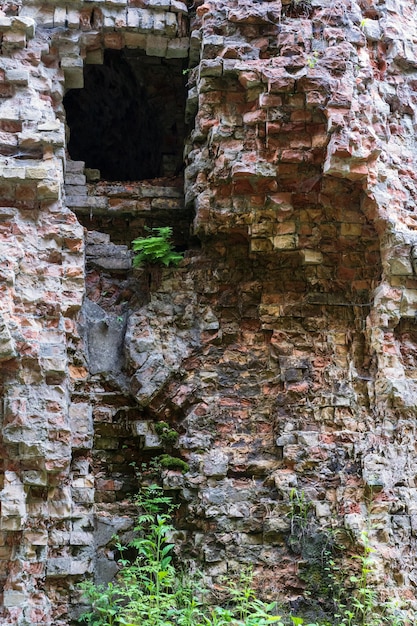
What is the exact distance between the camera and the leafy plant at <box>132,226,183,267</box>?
24.2 ft

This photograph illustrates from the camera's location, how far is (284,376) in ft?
23.1

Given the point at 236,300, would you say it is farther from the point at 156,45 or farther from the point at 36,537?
the point at 36,537

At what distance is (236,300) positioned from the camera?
291 inches

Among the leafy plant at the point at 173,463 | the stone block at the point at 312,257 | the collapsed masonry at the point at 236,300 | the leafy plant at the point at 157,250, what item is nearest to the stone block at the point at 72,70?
the collapsed masonry at the point at 236,300

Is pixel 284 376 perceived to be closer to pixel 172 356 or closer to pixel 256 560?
pixel 172 356

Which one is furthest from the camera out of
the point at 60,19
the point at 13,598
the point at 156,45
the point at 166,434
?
the point at 156,45

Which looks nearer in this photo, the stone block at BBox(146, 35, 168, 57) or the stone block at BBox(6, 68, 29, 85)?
the stone block at BBox(6, 68, 29, 85)

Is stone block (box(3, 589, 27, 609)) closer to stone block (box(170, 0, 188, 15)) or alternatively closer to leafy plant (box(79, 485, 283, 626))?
leafy plant (box(79, 485, 283, 626))

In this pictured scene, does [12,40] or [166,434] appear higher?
[12,40]

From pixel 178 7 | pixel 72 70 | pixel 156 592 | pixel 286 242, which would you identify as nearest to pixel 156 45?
pixel 178 7

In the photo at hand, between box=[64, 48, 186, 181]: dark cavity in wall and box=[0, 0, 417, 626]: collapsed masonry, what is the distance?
1.55 meters

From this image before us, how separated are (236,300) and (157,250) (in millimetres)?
922

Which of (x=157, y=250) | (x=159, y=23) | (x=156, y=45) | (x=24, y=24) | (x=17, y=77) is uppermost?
(x=159, y=23)

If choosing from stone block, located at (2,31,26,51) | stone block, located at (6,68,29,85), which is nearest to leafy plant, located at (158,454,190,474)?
stone block, located at (6,68,29,85)
